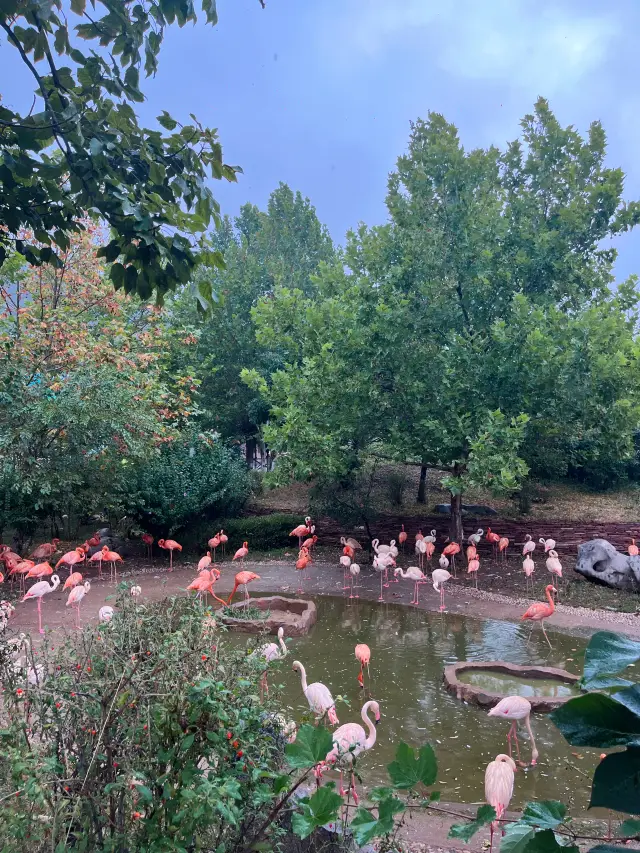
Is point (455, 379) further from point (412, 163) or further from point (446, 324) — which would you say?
point (412, 163)

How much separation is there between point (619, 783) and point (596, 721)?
7 centimetres

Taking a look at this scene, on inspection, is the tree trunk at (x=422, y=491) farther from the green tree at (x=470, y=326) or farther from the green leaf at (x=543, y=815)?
the green leaf at (x=543, y=815)

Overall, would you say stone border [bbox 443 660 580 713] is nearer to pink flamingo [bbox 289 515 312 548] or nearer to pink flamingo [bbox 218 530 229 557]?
pink flamingo [bbox 289 515 312 548]

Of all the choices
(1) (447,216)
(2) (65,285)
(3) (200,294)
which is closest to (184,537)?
(2) (65,285)

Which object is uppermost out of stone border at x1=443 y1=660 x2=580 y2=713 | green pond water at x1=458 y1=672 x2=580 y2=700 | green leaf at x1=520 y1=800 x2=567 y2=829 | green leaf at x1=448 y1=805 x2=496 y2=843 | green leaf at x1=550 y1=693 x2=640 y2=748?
green leaf at x1=550 y1=693 x2=640 y2=748

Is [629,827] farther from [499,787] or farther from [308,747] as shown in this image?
[499,787]

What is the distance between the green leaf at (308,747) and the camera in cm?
138

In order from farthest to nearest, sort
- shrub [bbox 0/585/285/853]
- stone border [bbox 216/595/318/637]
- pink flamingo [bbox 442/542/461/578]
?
pink flamingo [bbox 442/542/461/578], stone border [bbox 216/595/318/637], shrub [bbox 0/585/285/853]

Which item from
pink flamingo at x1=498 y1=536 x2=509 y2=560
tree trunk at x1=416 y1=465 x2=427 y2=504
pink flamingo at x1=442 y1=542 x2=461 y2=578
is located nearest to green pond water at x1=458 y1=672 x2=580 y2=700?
pink flamingo at x1=442 y1=542 x2=461 y2=578

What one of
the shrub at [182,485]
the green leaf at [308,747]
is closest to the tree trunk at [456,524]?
the shrub at [182,485]

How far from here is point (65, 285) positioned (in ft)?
36.1

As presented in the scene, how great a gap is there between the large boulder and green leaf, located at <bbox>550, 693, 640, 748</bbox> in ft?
34.6

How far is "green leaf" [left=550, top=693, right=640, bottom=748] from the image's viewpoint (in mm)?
756

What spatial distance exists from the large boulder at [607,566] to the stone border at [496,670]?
4.01 m
